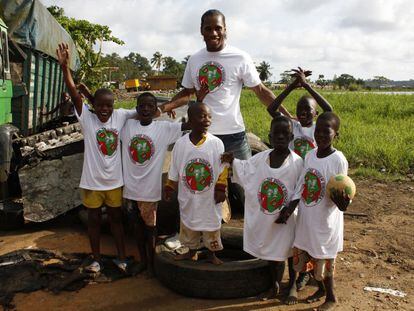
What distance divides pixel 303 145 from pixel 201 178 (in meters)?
1.00

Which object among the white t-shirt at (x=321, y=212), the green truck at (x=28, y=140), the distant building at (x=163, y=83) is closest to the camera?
the white t-shirt at (x=321, y=212)

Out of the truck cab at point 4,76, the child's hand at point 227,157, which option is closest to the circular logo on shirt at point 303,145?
the child's hand at point 227,157

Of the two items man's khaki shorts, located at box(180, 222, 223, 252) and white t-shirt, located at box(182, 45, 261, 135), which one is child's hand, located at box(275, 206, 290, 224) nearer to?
man's khaki shorts, located at box(180, 222, 223, 252)

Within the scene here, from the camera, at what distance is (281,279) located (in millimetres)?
3457

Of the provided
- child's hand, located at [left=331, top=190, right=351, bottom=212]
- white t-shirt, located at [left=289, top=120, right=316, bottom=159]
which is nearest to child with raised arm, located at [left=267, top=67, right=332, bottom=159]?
white t-shirt, located at [left=289, top=120, right=316, bottom=159]

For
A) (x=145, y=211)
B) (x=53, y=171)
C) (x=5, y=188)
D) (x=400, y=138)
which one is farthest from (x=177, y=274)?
(x=400, y=138)

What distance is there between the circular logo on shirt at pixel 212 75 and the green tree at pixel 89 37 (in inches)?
606

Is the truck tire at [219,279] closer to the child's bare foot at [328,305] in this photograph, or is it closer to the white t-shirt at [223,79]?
the child's bare foot at [328,305]

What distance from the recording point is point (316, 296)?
3332 mm

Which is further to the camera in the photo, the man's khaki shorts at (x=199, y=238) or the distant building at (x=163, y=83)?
the distant building at (x=163, y=83)

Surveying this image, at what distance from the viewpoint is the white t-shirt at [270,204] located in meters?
3.22

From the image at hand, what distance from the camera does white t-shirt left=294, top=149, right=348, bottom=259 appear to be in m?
3.08

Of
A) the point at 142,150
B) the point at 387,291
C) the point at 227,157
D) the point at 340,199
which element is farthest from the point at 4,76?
the point at 387,291

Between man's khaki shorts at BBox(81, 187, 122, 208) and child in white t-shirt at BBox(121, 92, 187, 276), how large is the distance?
0.08 m
